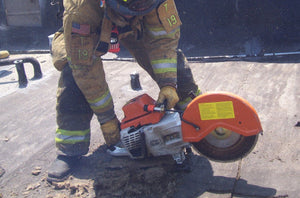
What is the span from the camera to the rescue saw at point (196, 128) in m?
2.53

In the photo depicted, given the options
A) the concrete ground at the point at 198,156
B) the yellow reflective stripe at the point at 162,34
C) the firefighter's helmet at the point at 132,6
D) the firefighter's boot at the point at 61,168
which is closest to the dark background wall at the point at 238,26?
the concrete ground at the point at 198,156

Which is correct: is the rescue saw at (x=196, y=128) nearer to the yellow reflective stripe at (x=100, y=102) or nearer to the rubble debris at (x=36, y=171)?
the yellow reflective stripe at (x=100, y=102)

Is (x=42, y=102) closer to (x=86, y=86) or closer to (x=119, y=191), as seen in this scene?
(x=86, y=86)

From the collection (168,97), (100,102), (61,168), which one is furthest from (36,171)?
(168,97)

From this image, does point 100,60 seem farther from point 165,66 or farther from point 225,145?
point 225,145

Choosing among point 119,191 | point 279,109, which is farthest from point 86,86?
point 279,109

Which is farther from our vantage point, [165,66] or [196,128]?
[165,66]

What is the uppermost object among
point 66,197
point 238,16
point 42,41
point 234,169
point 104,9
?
point 104,9

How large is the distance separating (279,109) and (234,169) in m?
1.21

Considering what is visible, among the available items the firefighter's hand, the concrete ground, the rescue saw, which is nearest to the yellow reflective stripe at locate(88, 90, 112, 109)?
the rescue saw

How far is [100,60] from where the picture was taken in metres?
3.11

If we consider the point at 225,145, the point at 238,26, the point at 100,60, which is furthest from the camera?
the point at 238,26

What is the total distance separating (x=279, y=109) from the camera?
3.72 m

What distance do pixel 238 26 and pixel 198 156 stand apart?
3.43 meters
